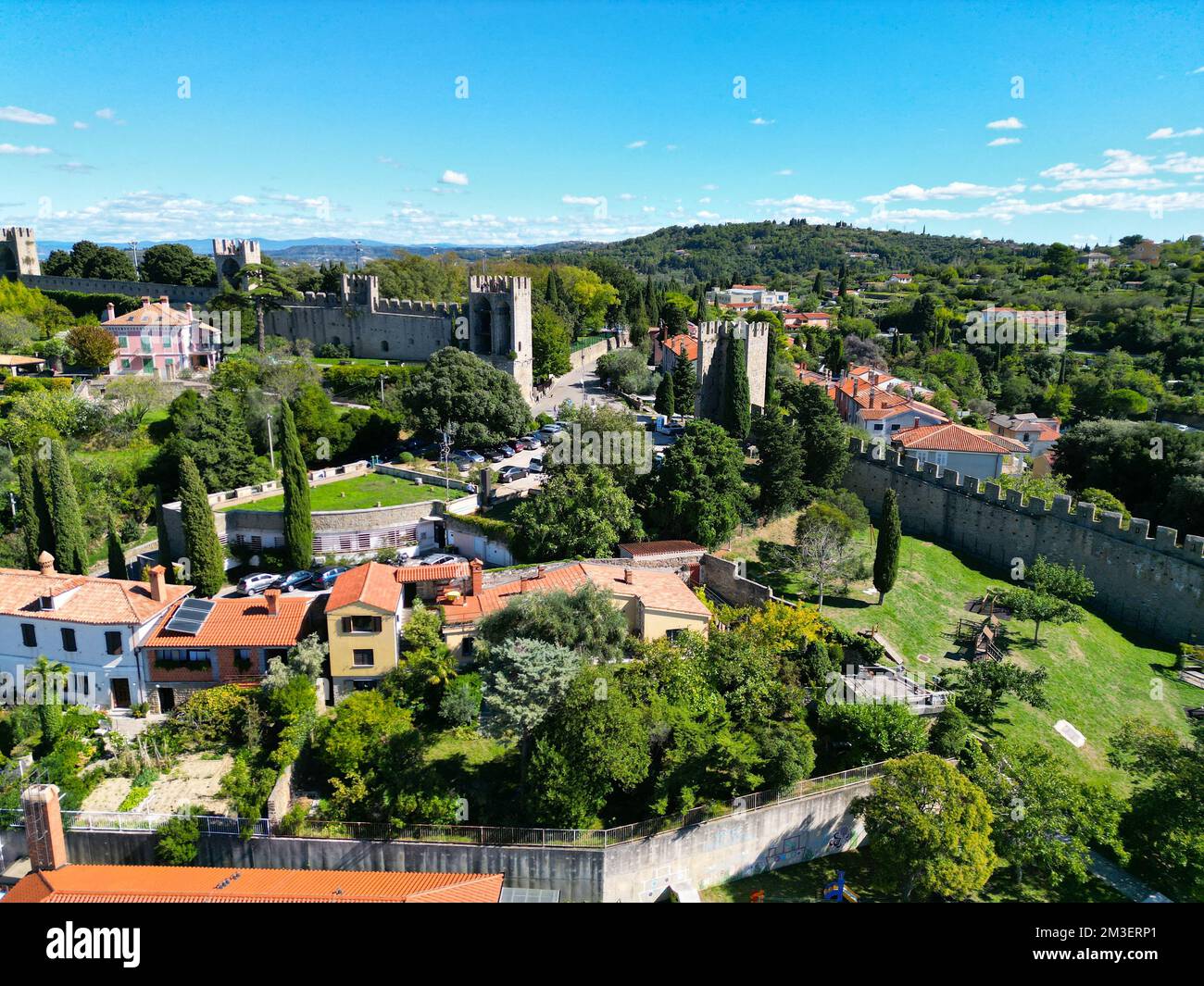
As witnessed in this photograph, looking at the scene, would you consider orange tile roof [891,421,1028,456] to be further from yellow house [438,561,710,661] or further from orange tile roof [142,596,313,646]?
orange tile roof [142,596,313,646]

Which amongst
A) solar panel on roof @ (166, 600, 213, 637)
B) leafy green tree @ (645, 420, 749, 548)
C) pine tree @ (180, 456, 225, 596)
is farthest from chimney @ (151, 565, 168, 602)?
leafy green tree @ (645, 420, 749, 548)

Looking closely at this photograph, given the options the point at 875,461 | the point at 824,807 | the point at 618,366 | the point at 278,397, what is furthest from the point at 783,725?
the point at 618,366

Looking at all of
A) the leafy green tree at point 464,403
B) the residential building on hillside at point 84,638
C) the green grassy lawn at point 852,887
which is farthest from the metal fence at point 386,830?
the leafy green tree at point 464,403

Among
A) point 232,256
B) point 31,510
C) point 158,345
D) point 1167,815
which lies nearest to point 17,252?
point 232,256

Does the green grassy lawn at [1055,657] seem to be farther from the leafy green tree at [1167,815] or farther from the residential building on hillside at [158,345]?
the residential building on hillside at [158,345]
